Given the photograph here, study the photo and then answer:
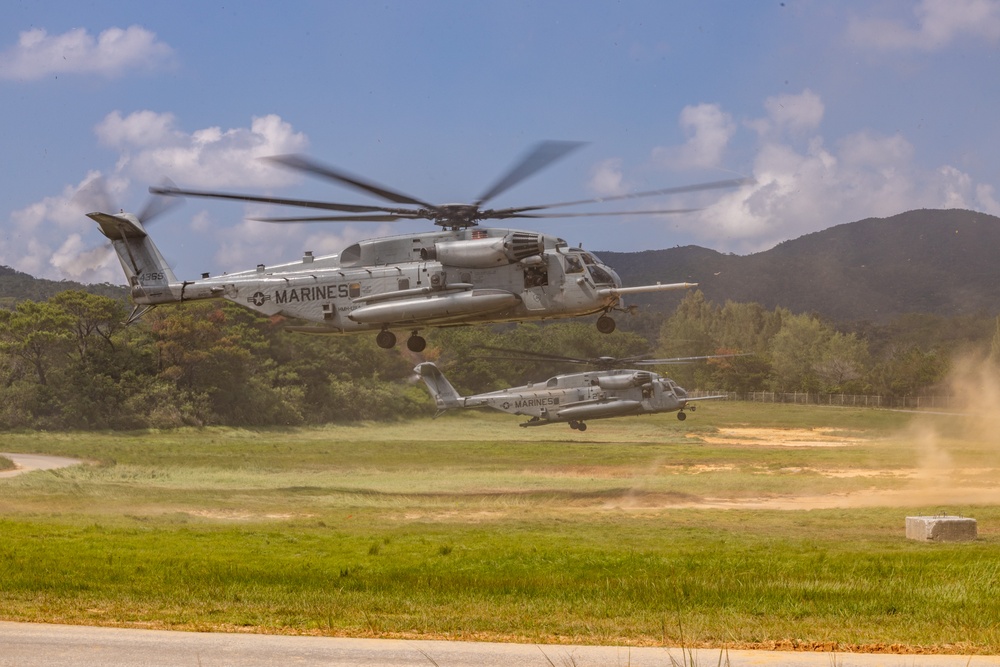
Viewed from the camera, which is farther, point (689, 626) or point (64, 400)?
point (64, 400)

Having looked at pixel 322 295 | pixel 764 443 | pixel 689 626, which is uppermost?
pixel 322 295

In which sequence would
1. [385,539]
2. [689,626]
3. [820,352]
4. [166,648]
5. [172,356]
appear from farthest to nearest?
[820,352] < [172,356] < [385,539] < [689,626] < [166,648]

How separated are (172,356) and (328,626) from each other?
6607 cm

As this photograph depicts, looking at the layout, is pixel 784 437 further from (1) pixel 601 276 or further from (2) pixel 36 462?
(1) pixel 601 276

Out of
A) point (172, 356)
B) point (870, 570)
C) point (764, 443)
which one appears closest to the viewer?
point (870, 570)

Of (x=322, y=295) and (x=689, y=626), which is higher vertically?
(x=322, y=295)

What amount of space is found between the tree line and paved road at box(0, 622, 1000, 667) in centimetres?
5323

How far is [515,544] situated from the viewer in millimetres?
26641

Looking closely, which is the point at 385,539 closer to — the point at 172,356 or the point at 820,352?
the point at 172,356

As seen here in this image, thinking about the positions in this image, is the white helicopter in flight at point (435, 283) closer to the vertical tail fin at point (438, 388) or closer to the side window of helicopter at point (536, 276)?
the side window of helicopter at point (536, 276)

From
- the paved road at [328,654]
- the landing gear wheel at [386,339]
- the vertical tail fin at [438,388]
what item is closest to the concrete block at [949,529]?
the paved road at [328,654]

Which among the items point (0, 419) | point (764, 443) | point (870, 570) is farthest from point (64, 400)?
point (870, 570)

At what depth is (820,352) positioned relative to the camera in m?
107

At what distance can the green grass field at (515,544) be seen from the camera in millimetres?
16453
